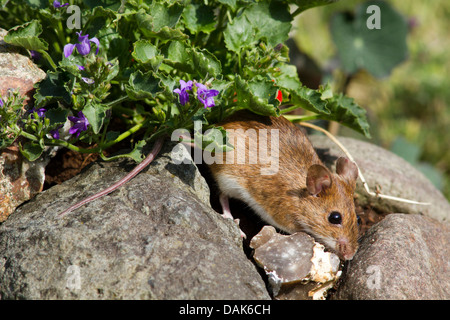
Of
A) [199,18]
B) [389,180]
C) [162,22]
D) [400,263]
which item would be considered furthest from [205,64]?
[389,180]

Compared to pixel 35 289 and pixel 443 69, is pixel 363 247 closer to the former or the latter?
pixel 35 289

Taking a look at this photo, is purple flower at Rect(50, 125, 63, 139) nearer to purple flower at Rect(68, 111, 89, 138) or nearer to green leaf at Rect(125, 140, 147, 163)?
purple flower at Rect(68, 111, 89, 138)

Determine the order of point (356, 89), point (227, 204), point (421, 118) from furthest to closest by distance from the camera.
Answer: point (356, 89) < point (421, 118) < point (227, 204)

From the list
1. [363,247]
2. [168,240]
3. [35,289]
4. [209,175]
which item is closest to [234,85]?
[209,175]

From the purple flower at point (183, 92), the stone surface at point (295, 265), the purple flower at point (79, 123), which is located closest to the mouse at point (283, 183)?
the stone surface at point (295, 265)

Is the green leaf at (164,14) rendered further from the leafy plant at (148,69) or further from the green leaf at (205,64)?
the green leaf at (205,64)

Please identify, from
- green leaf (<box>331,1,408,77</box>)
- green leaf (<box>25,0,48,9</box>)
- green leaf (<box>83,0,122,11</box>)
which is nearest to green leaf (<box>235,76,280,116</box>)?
green leaf (<box>83,0,122,11</box>)
